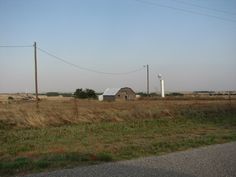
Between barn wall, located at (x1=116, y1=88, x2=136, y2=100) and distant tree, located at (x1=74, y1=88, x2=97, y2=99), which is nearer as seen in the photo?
distant tree, located at (x1=74, y1=88, x2=97, y2=99)

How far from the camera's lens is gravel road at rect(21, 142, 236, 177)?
9.59m

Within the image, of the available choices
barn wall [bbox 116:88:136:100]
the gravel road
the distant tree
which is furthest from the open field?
barn wall [bbox 116:88:136:100]

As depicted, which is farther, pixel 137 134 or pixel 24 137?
pixel 137 134

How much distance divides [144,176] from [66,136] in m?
10.3

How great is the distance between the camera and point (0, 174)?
10086mm

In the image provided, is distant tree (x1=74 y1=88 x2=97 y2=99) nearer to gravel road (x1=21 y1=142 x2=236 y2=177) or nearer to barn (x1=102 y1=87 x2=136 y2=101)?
barn (x1=102 y1=87 x2=136 y2=101)

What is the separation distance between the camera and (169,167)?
10539mm

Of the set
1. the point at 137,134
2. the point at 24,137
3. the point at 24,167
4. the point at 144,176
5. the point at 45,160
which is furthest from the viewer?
the point at 137,134

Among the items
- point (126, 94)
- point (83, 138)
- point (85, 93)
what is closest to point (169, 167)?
point (83, 138)

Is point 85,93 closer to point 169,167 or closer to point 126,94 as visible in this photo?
point 126,94

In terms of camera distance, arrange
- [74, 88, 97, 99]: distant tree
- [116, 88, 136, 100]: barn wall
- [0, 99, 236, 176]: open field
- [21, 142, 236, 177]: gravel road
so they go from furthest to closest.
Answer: [116, 88, 136, 100]: barn wall, [74, 88, 97, 99]: distant tree, [0, 99, 236, 176]: open field, [21, 142, 236, 177]: gravel road

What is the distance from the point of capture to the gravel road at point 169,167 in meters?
9.59

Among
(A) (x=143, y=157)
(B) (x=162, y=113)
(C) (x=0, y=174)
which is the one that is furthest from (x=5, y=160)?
(B) (x=162, y=113)

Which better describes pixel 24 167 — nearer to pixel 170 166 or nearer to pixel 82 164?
pixel 82 164
